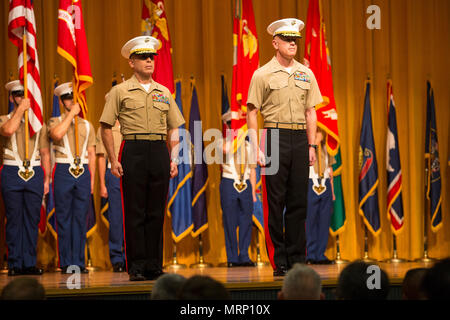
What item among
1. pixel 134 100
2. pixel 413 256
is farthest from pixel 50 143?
pixel 413 256

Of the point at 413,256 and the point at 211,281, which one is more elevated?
the point at 211,281

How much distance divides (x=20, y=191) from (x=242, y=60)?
257 centimetres

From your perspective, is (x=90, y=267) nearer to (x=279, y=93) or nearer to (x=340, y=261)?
(x=340, y=261)

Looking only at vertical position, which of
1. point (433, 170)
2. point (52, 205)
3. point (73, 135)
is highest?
point (73, 135)

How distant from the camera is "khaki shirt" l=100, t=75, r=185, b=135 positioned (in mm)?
4781

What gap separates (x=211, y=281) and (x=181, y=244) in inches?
218

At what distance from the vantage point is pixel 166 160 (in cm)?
488

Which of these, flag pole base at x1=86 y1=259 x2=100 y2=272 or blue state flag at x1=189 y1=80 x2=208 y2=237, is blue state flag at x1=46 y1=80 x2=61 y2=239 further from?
blue state flag at x1=189 y1=80 x2=208 y2=237

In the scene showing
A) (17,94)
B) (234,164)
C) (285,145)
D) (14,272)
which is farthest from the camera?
(234,164)

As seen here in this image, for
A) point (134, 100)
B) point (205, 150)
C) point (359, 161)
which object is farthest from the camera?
point (359, 161)

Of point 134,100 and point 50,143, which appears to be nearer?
point 134,100

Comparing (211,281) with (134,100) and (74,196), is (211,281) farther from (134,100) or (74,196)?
(74,196)

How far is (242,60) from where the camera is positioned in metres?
7.02

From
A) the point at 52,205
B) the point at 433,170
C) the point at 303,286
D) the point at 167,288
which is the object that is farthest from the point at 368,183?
the point at 167,288
